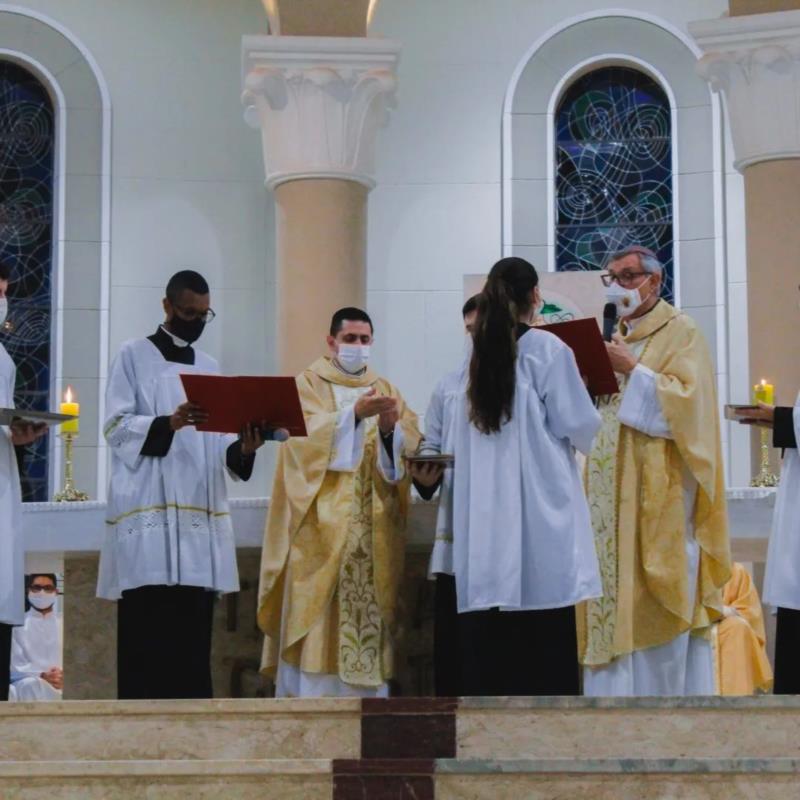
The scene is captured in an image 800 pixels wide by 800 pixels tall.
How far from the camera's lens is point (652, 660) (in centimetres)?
780

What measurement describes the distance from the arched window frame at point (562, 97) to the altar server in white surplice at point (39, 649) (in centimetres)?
375

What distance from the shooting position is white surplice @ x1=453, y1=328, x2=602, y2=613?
23.3 ft

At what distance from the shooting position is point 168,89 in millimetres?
13672

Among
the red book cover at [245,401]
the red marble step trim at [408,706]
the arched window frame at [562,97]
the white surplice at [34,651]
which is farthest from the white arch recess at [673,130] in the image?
the red marble step trim at [408,706]

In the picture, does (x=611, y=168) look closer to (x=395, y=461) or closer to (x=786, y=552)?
(x=395, y=461)

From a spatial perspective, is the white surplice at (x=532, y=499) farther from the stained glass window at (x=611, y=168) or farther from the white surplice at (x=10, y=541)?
the stained glass window at (x=611, y=168)

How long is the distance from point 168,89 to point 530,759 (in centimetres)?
845

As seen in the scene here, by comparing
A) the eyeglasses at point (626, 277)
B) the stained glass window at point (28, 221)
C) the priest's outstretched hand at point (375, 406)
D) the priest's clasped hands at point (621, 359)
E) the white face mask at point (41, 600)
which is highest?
the stained glass window at point (28, 221)

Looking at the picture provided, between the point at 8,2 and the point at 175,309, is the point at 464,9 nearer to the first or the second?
the point at 8,2

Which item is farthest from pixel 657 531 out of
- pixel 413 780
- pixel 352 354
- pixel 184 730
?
pixel 184 730

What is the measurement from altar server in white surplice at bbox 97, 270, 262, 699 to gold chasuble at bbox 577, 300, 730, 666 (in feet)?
4.34

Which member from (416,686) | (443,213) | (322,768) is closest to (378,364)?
(443,213)

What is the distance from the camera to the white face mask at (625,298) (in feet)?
26.4

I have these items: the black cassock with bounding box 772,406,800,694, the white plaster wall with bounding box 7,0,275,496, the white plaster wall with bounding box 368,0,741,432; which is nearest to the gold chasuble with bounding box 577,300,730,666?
the black cassock with bounding box 772,406,800,694
